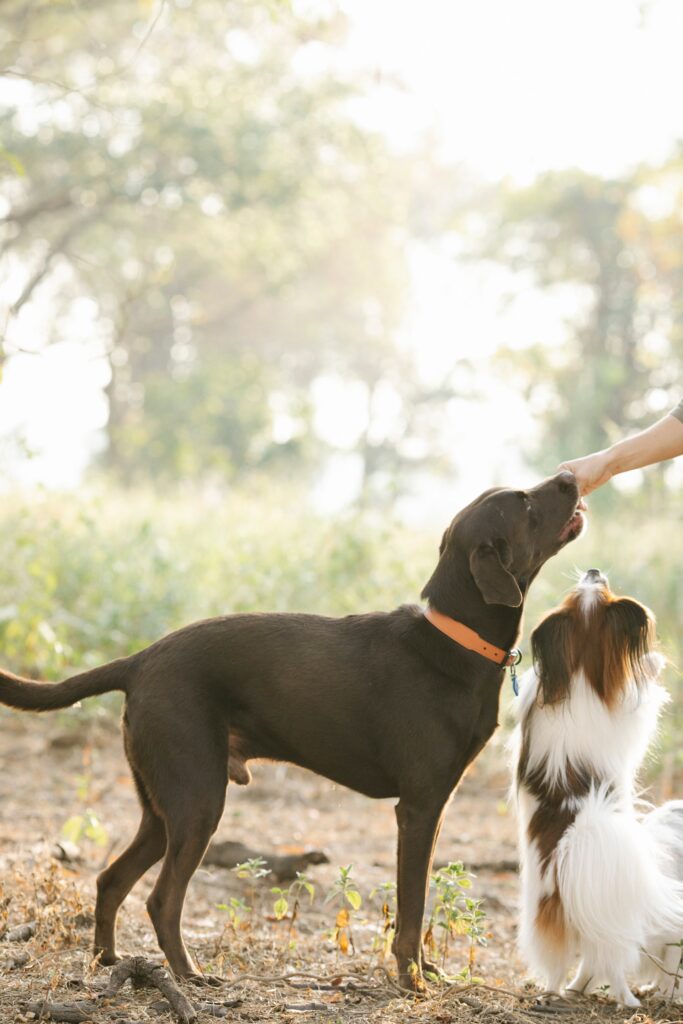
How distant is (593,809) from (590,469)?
1.18m

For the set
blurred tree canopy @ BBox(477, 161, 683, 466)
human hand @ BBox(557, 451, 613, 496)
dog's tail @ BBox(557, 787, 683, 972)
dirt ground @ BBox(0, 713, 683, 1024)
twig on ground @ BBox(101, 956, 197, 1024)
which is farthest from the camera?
blurred tree canopy @ BBox(477, 161, 683, 466)

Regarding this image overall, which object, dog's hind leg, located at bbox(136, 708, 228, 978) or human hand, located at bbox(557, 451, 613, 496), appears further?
human hand, located at bbox(557, 451, 613, 496)

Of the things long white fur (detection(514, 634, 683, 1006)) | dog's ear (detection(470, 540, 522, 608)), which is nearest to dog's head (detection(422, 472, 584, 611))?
dog's ear (detection(470, 540, 522, 608))

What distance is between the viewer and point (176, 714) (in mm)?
3648

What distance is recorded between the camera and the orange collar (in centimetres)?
372

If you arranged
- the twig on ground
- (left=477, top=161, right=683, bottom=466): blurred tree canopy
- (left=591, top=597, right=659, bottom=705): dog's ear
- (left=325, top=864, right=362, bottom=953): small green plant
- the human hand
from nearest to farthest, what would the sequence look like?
the twig on ground → (left=591, top=597, right=659, bottom=705): dog's ear → (left=325, top=864, right=362, bottom=953): small green plant → the human hand → (left=477, top=161, right=683, bottom=466): blurred tree canopy

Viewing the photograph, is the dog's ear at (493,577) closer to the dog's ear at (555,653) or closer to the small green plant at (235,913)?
the dog's ear at (555,653)

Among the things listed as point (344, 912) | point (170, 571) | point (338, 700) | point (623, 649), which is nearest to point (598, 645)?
point (623, 649)

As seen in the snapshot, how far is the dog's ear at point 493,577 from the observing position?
3.64 metres

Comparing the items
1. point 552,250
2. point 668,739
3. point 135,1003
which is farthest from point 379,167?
point 135,1003

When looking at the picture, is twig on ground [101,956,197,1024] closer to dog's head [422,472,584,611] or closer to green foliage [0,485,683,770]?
dog's head [422,472,584,611]

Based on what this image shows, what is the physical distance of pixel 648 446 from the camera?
4.01m

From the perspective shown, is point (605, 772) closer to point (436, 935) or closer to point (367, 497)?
point (436, 935)

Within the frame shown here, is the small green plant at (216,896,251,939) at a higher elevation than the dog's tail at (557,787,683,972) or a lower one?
lower
